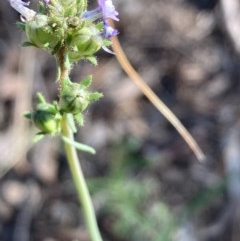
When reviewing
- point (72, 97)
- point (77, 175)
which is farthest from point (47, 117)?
point (77, 175)

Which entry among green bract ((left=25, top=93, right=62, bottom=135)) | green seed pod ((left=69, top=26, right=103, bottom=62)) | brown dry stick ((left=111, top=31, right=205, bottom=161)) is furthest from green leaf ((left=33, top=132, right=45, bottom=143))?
brown dry stick ((left=111, top=31, right=205, bottom=161))

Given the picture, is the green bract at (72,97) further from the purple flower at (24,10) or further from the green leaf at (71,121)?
the purple flower at (24,10)

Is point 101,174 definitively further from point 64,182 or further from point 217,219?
point 217,219

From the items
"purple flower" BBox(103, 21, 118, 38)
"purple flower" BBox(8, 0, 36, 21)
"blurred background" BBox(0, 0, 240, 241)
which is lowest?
"blurred background" BBox(0, 0, 240, 241)

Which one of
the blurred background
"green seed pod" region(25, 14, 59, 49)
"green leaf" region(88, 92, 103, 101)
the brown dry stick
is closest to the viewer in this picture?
"green seed pod" region(25, 14, 59, 49)

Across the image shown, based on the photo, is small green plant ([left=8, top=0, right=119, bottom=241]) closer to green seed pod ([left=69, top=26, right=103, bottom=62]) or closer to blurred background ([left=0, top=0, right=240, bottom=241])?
green seed pod ([left=69, top=26, right=103, bottom=62])

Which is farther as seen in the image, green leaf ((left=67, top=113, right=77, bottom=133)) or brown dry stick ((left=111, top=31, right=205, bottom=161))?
brown dry stick ((left=111, top=31, right=205, bottom=161))

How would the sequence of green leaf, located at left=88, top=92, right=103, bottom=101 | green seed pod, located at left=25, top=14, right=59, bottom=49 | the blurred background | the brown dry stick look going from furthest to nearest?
the blurred background, the brown dry stick, green leaf, located at left=88, top=92, right=103, bottom=101, green seed pod, located at left=25, top=14, right=59, bottom=49
